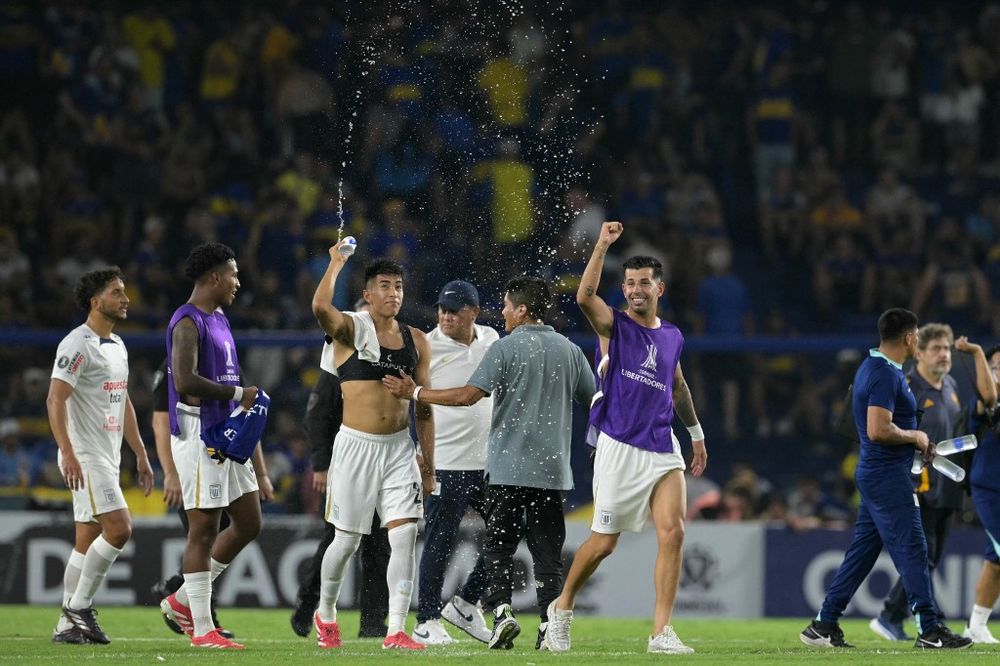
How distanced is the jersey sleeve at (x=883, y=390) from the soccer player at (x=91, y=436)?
482cm

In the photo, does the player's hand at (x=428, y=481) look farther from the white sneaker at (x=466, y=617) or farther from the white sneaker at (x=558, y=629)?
the white sneaker at (x=558, y=629)

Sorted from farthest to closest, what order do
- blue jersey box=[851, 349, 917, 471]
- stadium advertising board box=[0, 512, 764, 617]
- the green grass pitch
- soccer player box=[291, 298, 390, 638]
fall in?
stadium advertising board box=[0, 512, 764, 617]
soccer player box=[291, 298, 390, 638]
blue jersey box=[851, 349, 917, 471]
the green grass pitch

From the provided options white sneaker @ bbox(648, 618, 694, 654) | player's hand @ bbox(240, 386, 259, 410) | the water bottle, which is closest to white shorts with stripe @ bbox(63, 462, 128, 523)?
player's hand @ bbox(240, 386, 259, 410)

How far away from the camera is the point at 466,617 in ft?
36.4

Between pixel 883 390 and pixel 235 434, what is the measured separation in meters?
4.03

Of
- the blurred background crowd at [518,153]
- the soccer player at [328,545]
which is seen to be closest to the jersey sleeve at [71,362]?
the soccer player at [328,545]

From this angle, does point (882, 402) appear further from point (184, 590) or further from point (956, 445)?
point (184, 590)

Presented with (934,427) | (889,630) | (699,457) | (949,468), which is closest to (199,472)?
(699,457)

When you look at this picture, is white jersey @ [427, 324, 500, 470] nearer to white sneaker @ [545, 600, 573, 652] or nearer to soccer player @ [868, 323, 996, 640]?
white sneaker @ [545, 600, 573, 652]

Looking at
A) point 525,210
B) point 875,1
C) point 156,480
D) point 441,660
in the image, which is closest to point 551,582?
point 441,660

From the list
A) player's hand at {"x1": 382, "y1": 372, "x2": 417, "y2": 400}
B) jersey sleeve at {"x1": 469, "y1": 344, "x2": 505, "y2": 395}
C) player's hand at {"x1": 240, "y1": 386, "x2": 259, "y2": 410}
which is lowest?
player's hand at {"x1": 240, "y1": 386, "x2": 259, "y2": 410}

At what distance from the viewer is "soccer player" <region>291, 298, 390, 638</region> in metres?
11.4

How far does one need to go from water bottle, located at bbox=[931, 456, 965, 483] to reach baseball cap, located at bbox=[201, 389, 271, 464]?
430 centimetres

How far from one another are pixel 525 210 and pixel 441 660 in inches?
459
